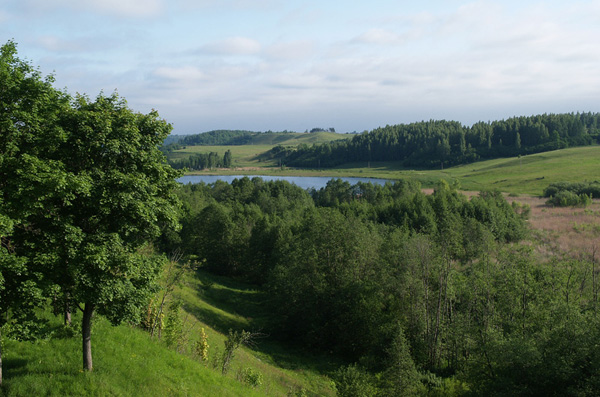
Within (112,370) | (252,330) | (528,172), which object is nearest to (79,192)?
(112,370)

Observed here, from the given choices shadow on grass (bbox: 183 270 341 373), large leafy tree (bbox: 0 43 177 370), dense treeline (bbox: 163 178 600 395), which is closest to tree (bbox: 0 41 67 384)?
large leafy tree (bbox: 0 43 177 370)

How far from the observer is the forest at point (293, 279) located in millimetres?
12461

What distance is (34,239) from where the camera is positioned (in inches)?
503

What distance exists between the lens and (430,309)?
37.4m

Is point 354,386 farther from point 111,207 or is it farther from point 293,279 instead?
point 293,279

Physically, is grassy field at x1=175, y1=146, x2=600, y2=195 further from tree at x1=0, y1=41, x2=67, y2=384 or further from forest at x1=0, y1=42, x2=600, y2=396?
tree at x1=0, y1=41, x2=67, y2=384

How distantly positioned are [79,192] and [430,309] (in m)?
33.1

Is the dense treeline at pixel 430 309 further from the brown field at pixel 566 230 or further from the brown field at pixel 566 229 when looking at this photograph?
the brown field at pixel 566 229

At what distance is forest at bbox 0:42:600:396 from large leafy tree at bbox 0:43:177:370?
0.16 feet

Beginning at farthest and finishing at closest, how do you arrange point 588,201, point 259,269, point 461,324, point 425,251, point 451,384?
point 588,201, point 259,269, point 425,251, point 461,324, point 451,384

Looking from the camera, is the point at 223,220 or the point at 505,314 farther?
the point at 223,220

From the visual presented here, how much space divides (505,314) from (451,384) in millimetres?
8008

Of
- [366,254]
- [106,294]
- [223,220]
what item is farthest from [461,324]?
[223,220]

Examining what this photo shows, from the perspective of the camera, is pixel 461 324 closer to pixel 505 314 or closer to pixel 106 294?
pixel 505 314
